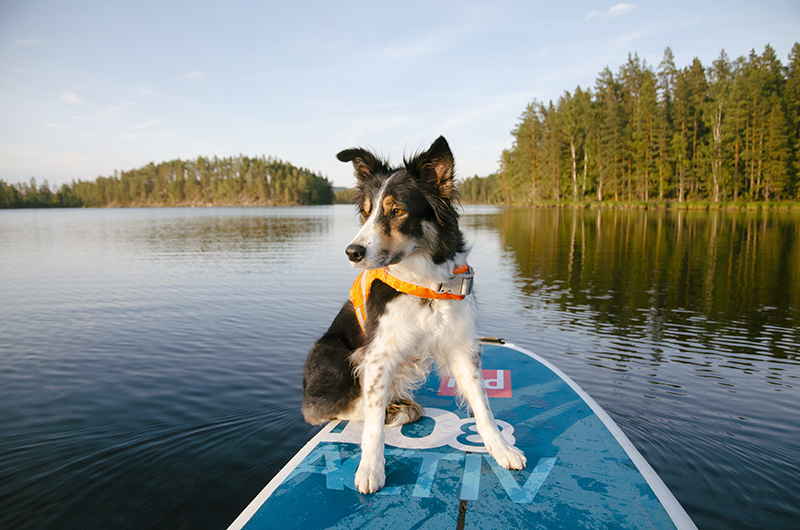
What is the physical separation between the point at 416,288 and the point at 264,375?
16.4ft

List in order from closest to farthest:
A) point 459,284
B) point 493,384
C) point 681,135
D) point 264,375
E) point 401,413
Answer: point 459,284
point 401,413
point 493,384
point 264,375
point 681,135

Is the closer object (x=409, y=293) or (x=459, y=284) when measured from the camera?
(x=409, y=293)

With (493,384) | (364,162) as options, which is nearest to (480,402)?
(493,384)

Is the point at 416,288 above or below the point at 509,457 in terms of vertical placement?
above

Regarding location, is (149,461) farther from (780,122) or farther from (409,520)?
(780,122)

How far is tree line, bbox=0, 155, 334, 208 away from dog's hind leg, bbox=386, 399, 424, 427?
606 ft

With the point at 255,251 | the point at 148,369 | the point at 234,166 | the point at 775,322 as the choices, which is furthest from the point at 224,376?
the point at 234,166

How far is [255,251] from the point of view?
82.2 feet

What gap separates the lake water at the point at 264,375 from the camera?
4.24 m

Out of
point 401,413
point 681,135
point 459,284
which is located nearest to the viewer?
point 459,284

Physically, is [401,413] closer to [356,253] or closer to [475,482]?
[475,482]

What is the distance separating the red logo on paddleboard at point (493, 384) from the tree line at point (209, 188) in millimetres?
183828

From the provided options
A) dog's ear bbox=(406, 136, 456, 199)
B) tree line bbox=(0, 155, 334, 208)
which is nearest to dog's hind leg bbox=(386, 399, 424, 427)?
dog's ear bbox=(406, 136, 456, 199)

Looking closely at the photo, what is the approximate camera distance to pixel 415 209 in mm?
3338
